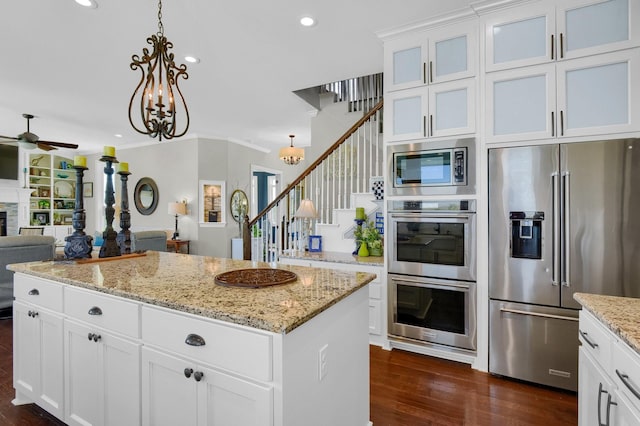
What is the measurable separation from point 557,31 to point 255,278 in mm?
2684

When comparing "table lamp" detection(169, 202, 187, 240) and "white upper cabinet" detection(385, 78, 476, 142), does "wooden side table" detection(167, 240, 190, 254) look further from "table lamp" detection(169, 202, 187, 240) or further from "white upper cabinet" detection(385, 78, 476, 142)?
"white upper cabinet" detection(385, 78, 476, 142)

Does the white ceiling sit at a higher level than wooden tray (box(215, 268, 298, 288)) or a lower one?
higher

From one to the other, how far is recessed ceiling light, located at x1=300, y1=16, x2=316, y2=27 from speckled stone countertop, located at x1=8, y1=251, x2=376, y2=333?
2.05 m

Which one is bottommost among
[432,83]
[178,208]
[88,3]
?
[178,208]

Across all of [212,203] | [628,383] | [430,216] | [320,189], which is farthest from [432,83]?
[212,203]

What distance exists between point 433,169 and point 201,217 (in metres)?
5.29

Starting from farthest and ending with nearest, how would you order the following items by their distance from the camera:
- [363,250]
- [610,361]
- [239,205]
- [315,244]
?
[239,205] → [315,244] → [363,250] → [610,361]

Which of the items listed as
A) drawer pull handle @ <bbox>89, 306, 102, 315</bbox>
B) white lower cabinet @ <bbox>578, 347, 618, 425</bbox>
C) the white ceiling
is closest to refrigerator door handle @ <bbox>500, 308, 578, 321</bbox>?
white lower cabinet @ <bbox>578, 347, 618, 425</bbox>

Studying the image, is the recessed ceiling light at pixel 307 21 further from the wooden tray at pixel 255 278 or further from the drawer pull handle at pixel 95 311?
the drawer pull handle at pixel 95 311

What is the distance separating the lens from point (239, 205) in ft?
23.8

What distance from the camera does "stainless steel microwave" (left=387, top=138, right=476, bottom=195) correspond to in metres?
2.63

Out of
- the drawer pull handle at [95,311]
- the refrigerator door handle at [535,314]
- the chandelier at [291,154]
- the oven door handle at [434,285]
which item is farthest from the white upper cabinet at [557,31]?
the chandelier at [291,154]

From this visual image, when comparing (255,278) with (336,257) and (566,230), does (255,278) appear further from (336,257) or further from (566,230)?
(566,230)

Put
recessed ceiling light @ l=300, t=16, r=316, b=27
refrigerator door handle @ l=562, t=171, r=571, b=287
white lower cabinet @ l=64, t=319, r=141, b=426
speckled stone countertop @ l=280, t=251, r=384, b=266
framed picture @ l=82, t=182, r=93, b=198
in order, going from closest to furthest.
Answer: white lower cabinet @ l=64, t=319, r=141, b=426, refrigerator door handle @ l=562, t=171, r=571, b=287, recessed ceiling light @ l=300, t=16, r=316, b=27, speckled stone countertop @ l=280, t=251, r=384, b=266, framed picture @ l=82, t=182, r=93, b=198
